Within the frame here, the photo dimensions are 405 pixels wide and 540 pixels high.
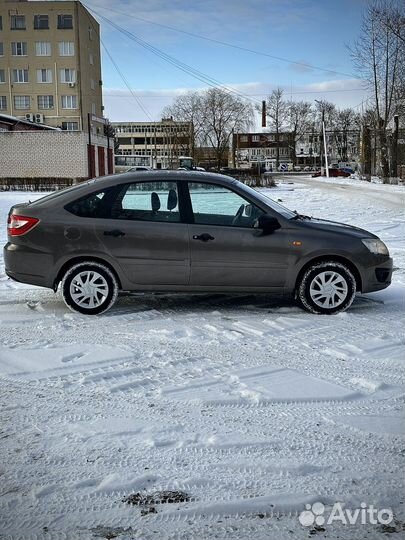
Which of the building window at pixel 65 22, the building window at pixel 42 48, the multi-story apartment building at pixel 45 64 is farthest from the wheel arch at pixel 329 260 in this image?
the building window at pixel 42 48

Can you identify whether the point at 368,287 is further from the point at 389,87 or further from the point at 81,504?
the point at 389,87

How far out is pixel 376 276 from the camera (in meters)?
6.70

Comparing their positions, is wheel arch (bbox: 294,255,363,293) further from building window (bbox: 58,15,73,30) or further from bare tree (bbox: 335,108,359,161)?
bare tree (bbox: 335,108,359,161)

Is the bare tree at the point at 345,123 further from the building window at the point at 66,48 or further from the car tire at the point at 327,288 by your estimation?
the car tire at the point at 327,288

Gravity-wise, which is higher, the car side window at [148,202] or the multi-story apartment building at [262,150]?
the multi-story apartment building at [262,150]

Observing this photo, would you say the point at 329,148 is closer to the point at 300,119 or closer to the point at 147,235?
the point at 300,119

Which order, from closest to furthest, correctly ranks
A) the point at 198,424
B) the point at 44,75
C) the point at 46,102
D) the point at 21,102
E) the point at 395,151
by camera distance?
the point at 198,424
the point at 395,151
the point at 44,75
the point at 46,102
the point at 21,102

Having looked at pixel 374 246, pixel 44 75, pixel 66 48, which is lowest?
pixel 374 246

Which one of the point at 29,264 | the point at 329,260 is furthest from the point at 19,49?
the point at 329,260

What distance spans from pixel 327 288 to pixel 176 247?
1785mm

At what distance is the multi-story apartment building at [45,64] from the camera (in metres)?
64.2

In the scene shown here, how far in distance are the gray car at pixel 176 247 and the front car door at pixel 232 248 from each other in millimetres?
11

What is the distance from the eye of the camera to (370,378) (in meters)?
4.66

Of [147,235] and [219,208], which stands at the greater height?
[219,208]
